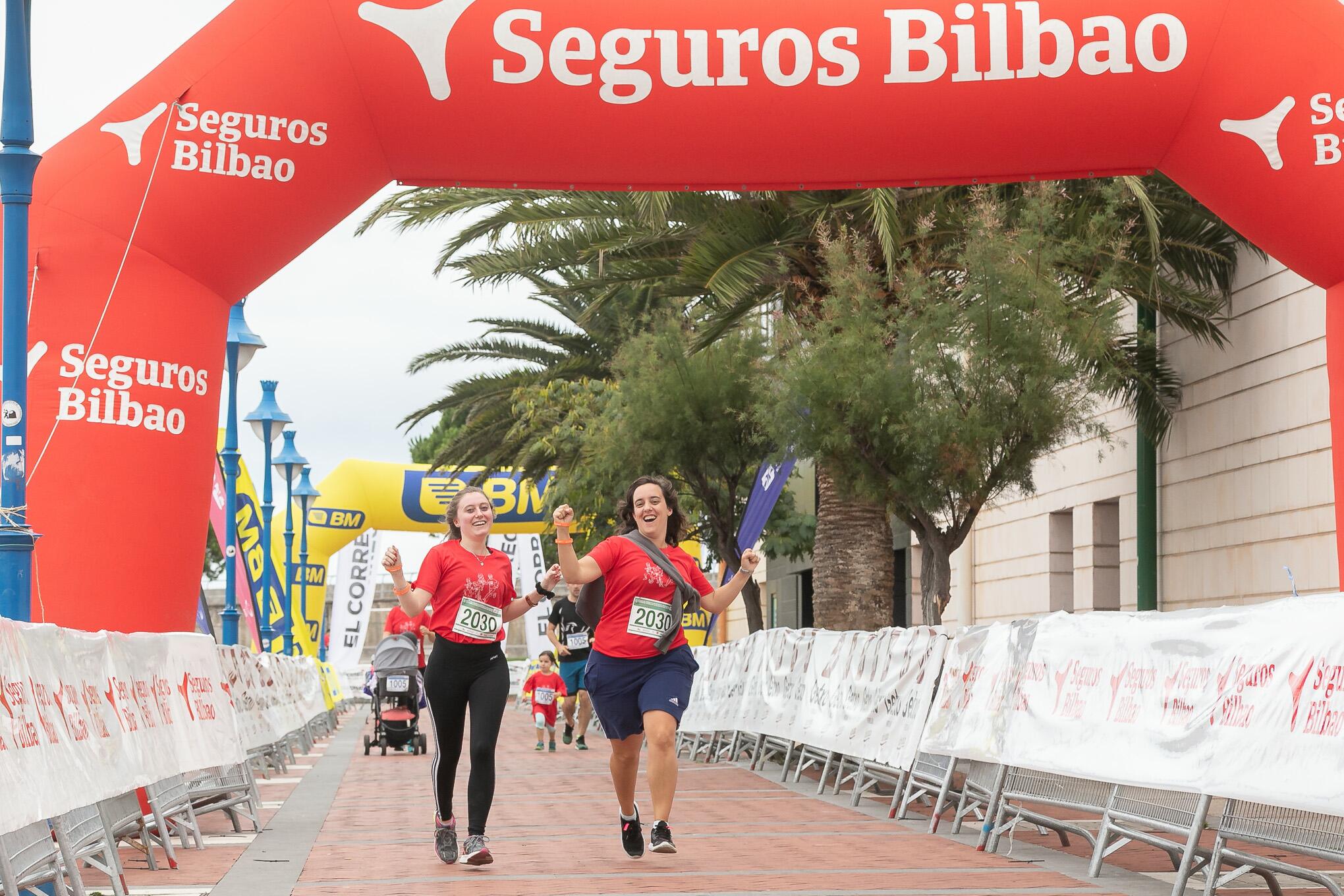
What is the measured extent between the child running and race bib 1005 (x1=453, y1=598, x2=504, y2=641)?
11.8m

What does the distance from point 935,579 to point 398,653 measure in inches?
254

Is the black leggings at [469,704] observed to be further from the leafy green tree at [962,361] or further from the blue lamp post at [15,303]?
the leafy green tree at [962,361]

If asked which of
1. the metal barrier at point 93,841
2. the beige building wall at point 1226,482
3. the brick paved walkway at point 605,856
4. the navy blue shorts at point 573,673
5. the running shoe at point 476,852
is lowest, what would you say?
the brick paved walkway at point 605,856

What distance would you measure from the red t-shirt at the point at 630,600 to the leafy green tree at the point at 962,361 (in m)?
6.69

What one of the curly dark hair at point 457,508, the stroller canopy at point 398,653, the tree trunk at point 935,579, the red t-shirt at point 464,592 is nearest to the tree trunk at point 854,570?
the tree trunk at point 935,579

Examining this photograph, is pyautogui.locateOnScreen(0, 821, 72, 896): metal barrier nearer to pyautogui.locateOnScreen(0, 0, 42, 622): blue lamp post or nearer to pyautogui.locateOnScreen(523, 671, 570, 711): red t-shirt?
pyautogui.locateOnScreen(0, 0, 42, 622): blue lamp post

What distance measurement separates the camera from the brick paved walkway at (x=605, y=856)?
7680 millimetres

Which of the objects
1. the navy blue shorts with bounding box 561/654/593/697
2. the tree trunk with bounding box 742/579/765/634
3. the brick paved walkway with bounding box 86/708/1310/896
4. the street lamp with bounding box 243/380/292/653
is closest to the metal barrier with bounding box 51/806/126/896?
the brick paved walkway with bounding box 86/708/1310/896

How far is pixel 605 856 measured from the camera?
29.1ft

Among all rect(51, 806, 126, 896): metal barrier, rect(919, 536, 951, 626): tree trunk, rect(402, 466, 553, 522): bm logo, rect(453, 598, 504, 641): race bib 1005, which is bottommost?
rect(51, 806, 126, 896): metal barrier

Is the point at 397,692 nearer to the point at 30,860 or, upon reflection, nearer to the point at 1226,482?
the point at 1226,482

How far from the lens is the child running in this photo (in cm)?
2067

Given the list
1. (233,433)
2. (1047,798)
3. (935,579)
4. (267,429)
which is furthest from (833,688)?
(267,429)

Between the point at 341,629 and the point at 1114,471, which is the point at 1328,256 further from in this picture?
the point at 341,629
